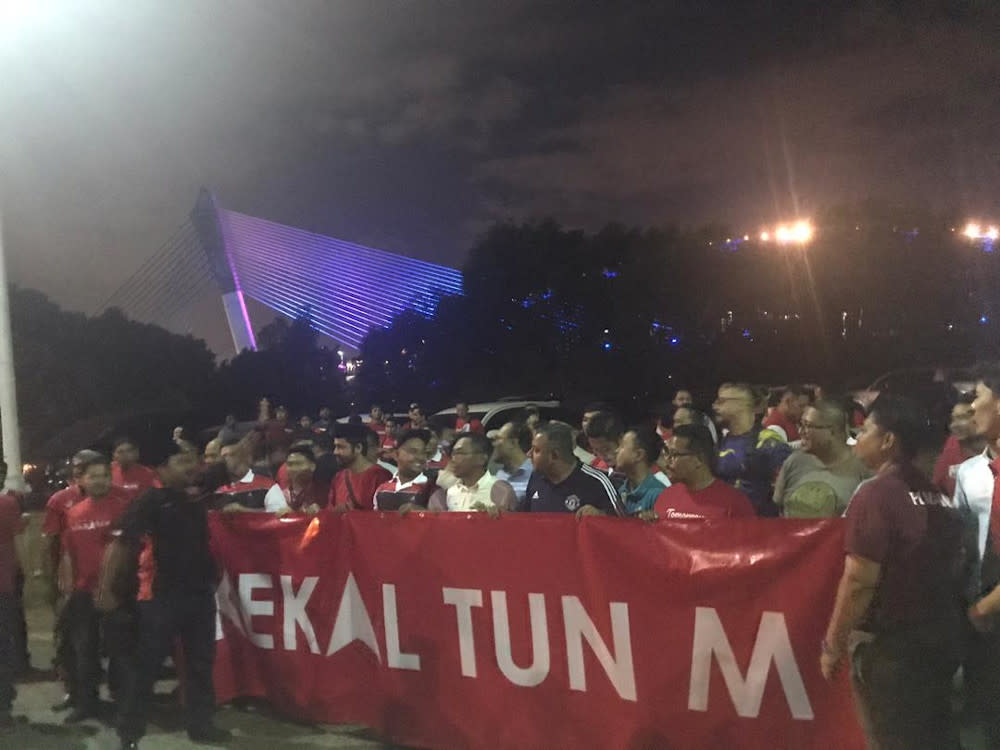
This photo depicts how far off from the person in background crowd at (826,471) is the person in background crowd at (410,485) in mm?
2275

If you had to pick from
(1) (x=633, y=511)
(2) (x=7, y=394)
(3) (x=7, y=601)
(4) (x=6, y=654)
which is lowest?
(4) (x=6, y=654)

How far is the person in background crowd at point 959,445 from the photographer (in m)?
5.47

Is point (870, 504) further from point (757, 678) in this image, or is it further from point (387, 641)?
point (387, 641)

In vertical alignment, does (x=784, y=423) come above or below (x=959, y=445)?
above

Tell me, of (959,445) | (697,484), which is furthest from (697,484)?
(959,445)

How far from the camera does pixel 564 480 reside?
4.95m

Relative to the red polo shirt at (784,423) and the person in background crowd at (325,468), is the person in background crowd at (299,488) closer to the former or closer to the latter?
the person in background crowd at (325,468)

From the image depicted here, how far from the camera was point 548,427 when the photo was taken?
4.99 meters

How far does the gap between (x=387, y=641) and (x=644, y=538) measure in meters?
1.61

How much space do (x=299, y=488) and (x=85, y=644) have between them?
5.45ft

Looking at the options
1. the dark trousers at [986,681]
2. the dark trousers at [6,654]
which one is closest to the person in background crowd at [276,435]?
the dark trousers at [6,654]

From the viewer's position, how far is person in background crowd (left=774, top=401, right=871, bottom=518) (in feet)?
14.5

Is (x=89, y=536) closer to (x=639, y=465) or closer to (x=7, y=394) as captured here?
(x=639, y=465)

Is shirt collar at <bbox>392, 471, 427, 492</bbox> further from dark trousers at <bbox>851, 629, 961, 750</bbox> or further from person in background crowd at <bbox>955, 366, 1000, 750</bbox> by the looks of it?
dark trousers at <bbox>851, 629, 961, 750</bbox>
